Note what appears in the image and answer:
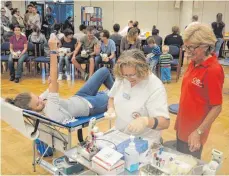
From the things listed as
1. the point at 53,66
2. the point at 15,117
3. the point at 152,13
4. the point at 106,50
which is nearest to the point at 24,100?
the point at 15,117

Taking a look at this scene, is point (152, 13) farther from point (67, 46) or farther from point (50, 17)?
point (67, 46)

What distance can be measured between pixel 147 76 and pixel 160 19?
8820 mm

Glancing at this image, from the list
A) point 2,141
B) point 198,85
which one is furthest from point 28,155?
point 198,85

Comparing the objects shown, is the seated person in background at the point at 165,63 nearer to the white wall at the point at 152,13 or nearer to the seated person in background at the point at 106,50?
the seated person in background at the point at 106,50

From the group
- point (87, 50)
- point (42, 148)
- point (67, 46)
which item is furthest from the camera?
point (67, 46)

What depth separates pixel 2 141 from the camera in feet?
10.5

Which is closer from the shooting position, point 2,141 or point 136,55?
point 136,55

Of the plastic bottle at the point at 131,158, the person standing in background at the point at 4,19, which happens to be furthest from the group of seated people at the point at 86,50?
the plastic bottle at the point at 131,158

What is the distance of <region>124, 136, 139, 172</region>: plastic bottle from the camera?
1464 millimetres

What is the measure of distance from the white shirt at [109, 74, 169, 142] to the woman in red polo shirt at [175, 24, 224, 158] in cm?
17

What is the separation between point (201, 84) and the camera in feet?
5.53

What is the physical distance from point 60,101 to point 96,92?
2.00ft

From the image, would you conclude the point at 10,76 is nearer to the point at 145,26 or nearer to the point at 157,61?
the point at 157,61

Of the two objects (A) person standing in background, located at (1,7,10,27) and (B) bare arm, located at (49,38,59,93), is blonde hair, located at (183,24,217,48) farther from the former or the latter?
(A) person standing in background, located at (1,7,10,27)
